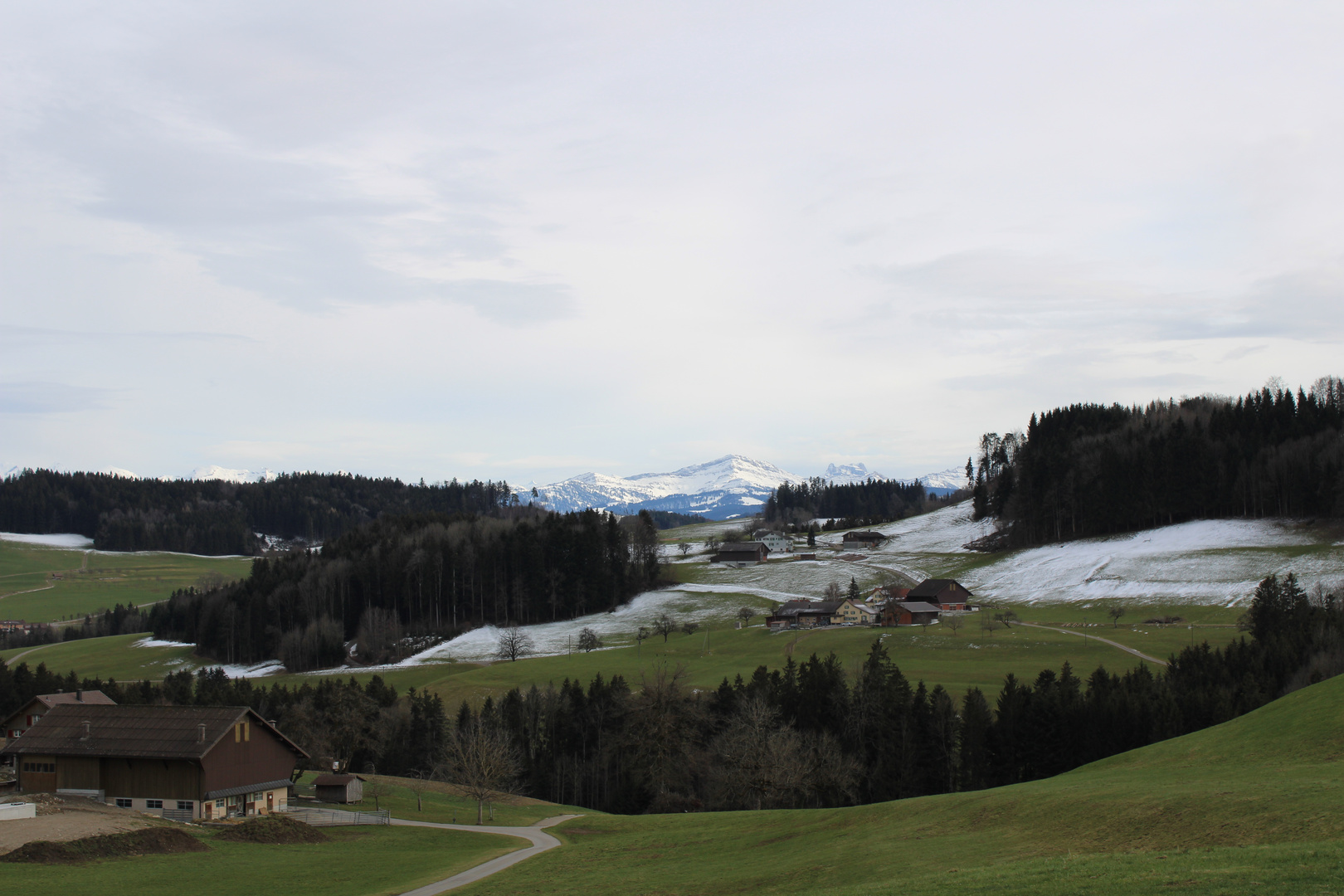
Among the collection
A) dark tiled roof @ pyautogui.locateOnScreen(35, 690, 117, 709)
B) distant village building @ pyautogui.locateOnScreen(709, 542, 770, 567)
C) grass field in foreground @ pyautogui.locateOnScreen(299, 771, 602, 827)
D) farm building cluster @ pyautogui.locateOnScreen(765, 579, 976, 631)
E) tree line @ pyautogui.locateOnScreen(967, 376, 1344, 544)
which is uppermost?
tree line @ pyautogui.locateOnScreen(967, 376, 1344, 544)

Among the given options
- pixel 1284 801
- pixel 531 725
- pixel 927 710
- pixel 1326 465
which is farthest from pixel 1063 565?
pixel 1284 801

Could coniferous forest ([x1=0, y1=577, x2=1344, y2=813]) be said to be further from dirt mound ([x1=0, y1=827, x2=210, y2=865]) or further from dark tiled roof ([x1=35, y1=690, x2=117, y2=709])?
dirt mound ([x1=0, y1=827, x2=210, y2=865])

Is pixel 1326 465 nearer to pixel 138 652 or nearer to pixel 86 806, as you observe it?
pixel 86 806

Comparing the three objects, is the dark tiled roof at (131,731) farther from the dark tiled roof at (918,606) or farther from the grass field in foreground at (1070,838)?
the dark tiled roof at (918,606)

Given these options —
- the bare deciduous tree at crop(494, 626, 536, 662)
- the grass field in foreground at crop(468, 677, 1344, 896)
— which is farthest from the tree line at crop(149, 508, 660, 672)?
the grass field in foreground at crop(468, 677, 1344, 896)

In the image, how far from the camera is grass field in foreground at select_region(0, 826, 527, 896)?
31.4 m

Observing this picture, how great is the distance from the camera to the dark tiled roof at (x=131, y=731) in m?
50.0

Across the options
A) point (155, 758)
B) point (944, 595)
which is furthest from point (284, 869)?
point (944, 595)

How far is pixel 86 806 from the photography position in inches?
1841

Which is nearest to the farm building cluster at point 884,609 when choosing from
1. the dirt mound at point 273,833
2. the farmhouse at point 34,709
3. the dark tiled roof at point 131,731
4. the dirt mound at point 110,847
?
the farmhouse at point 34,709

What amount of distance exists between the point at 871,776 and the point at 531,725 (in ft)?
100

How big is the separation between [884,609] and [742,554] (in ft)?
226

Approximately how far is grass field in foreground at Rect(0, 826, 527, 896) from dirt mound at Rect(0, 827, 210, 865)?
0.79 metres

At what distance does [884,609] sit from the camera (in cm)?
11719
